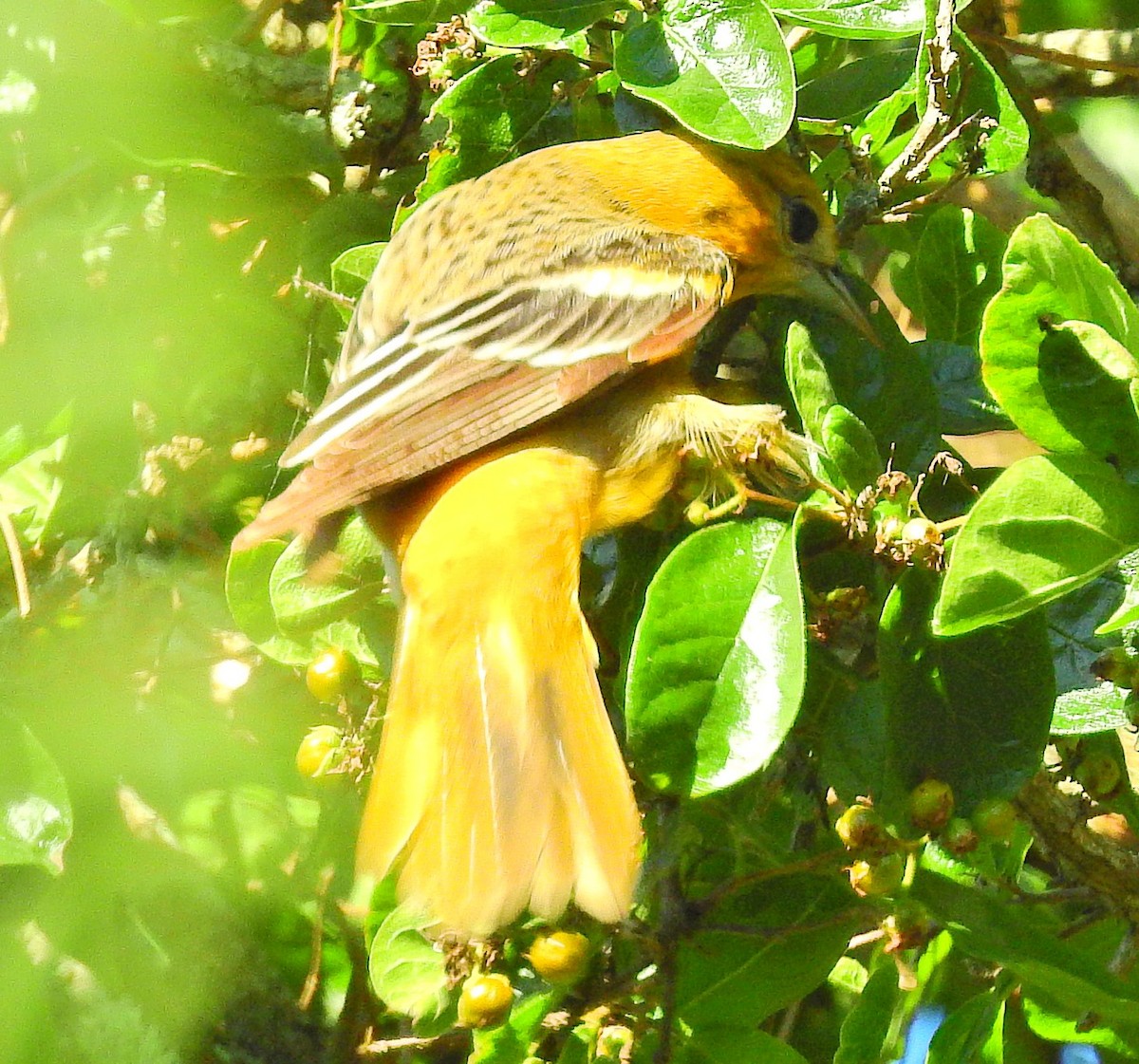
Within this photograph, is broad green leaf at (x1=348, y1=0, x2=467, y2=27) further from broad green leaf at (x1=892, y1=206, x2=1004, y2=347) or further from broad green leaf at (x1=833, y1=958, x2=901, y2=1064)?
broad green leaf at (x1=833, y1=958, x2=901, y2=1064)

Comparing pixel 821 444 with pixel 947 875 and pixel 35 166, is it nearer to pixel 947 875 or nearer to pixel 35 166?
pixel 947 875

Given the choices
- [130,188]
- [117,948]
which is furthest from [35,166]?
[117,948]

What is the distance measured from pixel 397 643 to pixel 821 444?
659mm

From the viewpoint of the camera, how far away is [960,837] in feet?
5.36

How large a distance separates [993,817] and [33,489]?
1.80 meters

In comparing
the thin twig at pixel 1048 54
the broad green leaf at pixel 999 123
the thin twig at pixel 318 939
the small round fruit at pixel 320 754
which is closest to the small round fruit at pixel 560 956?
the small round fruit at pixel 320 754

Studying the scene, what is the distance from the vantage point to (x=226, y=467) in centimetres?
251

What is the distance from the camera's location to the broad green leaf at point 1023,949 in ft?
5.31

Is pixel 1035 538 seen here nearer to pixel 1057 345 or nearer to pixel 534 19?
pixel 1057 345

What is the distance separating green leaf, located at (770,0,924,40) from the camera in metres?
1.83

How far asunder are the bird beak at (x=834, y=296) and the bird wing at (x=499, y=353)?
15 centimetres

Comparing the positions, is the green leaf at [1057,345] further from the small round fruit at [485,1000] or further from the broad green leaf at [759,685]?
the small round fruit at [485,1000]

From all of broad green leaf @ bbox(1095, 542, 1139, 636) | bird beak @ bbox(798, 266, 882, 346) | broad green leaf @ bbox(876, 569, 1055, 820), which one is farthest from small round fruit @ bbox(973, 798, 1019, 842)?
bird beak @ bbox(798, 266, 882, 346)

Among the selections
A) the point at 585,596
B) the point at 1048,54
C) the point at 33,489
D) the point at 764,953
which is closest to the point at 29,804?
the point at 33,489
